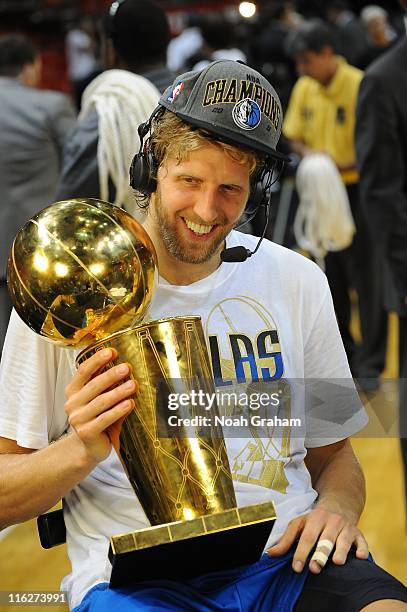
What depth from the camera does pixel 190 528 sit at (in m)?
1.14

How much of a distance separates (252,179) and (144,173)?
166 mm

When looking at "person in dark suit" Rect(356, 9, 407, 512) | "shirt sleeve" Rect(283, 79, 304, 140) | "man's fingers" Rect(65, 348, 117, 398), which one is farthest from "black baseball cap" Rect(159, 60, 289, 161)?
"shirt sleeve" Rect(283, 79, 304, 140)

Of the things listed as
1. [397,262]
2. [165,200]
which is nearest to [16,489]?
[165,200]

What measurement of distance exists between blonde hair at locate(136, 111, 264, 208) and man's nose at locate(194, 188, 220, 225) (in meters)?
0.06

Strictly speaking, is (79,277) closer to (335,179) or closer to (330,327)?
(330,327)

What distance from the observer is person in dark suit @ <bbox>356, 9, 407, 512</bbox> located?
9.05 ft

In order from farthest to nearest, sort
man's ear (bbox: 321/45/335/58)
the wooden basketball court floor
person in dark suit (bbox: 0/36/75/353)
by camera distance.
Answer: man's ear (bbox: 321/45/335/58) → person in dark suit (bbox: 0/36/75/353) → the wooden basketball court floor

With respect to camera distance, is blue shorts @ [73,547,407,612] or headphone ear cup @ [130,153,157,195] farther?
headphone ear cup @ [130,153,157,195]

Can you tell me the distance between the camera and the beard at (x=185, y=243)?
1.46m

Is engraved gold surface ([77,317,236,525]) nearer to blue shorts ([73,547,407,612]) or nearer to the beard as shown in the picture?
blue shorts ([73,547,407,612])

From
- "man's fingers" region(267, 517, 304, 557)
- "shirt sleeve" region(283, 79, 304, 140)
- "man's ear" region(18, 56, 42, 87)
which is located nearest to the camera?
"man's fingers" region(267, 517, 304, 557)

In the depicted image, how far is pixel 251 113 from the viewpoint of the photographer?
1.37 meters

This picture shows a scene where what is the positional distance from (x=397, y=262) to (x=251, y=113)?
155 cm

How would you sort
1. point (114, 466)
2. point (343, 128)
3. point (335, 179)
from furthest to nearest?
1. point (343, 128)
2. point (335, 179)
3. point (114, 466)
